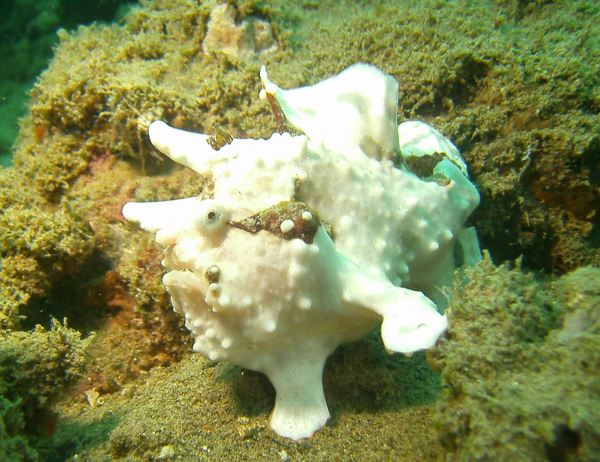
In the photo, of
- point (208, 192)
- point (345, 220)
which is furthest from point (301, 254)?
point (208, 192)

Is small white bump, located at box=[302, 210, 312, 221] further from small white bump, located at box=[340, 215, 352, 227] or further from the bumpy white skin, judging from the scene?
small white bump, located at box=[340, 215, 352, 227]

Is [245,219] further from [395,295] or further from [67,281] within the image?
[67,281]

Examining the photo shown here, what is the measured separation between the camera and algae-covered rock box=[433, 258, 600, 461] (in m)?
1.53

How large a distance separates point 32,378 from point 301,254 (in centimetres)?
170

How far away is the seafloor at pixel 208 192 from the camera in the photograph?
1887 millimetres

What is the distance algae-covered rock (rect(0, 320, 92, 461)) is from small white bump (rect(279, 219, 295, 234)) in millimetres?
1525

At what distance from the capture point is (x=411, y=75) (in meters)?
3.96

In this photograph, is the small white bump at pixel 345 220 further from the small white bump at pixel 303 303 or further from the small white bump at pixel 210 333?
the small white bump at pixel 210 333

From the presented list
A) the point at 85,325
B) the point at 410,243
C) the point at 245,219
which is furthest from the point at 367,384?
the point at 85,325

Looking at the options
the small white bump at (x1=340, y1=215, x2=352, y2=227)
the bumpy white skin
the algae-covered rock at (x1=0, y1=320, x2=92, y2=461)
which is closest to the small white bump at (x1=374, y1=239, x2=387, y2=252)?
the bumpy white skin

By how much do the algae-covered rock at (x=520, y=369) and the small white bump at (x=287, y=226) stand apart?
3.03 ft

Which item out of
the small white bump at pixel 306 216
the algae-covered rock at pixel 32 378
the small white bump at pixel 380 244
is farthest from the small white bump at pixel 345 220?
the algae-covered rock at pixel 32 378

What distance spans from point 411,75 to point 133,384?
3.61m

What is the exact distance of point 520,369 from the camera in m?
1.78
